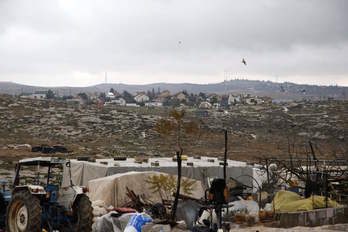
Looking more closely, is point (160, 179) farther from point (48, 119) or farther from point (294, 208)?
point (48, 119)

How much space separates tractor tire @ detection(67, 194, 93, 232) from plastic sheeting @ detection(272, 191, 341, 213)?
614cm

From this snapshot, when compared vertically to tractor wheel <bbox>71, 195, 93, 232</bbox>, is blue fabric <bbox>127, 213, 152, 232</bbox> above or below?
above

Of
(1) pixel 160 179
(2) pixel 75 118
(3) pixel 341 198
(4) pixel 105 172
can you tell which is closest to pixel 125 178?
(1) pixel 160 179

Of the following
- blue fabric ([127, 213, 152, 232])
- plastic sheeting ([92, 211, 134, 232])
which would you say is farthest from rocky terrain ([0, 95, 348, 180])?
blue fabric ([127, 213, 152, 232])

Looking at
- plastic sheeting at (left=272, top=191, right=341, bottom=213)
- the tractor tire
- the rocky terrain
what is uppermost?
the tractor tire

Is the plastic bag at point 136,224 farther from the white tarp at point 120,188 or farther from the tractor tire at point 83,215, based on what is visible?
the white tarp at point 120,188

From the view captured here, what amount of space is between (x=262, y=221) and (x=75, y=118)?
171 ft

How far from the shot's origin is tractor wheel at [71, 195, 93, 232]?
13.7m

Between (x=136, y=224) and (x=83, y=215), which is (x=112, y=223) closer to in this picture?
(x=83, y=215)

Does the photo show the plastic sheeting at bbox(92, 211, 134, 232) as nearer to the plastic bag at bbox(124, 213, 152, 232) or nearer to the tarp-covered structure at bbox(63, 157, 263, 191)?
the tarp-covered structure at bbox(63, 157, 263, 191)

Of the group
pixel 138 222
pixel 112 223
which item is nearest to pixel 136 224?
pixel 138 222

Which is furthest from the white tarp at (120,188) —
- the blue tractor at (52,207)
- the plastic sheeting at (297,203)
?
the blue tractor at (52,207)

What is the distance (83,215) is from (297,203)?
22.5 ft

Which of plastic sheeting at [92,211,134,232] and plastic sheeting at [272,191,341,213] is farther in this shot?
plastic sheeting at [272,191,341,213]
